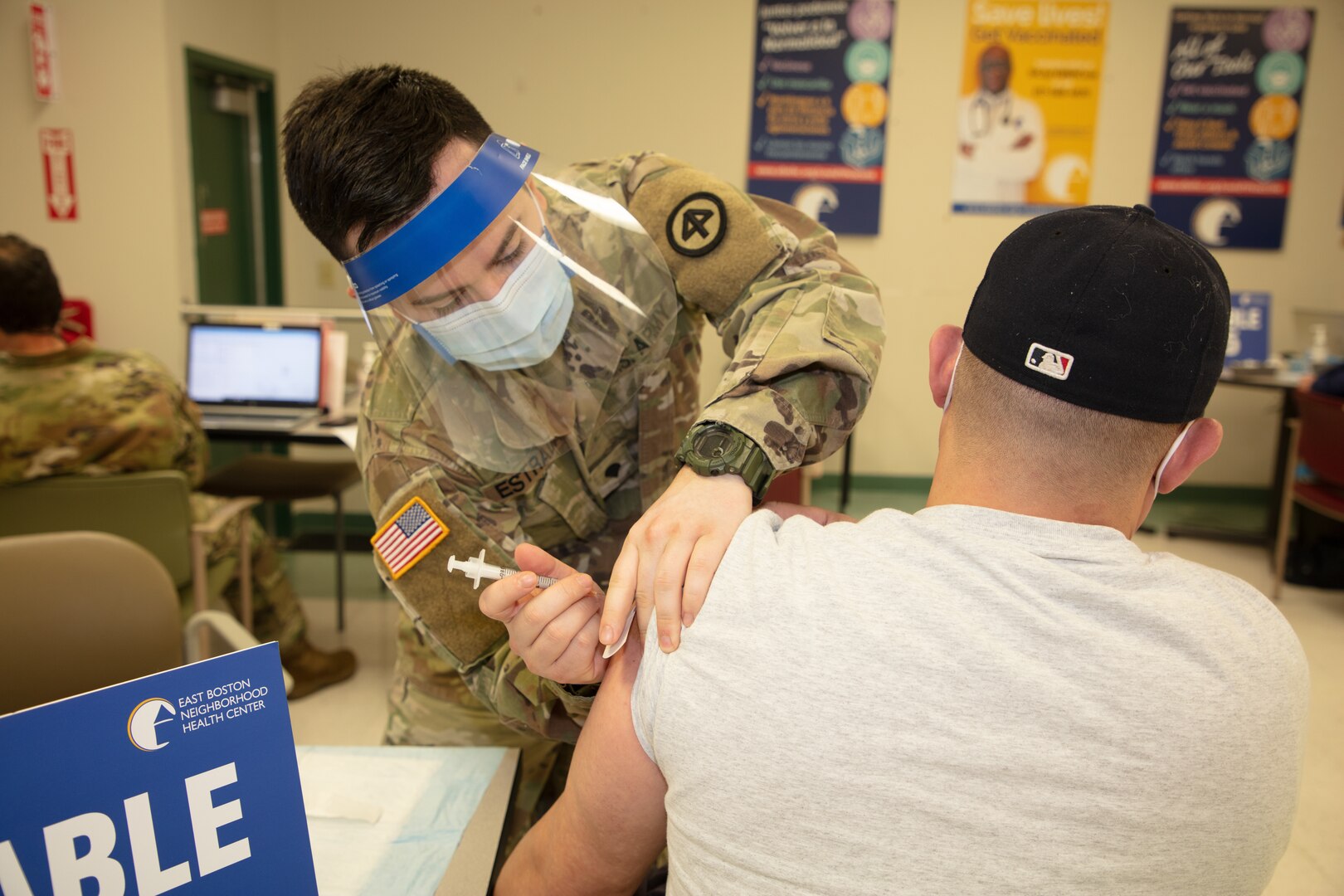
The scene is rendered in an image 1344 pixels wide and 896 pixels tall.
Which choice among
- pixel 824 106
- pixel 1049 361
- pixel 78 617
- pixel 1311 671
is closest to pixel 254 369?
pixel 78 617

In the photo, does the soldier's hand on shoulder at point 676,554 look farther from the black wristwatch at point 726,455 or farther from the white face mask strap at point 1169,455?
the white face mask strap at point 1169,455

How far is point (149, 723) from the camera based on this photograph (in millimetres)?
688

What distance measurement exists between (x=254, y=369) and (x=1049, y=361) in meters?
3.40

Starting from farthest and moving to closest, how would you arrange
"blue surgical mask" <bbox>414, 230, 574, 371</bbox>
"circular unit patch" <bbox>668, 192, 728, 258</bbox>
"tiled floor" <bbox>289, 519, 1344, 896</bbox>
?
"tiled floor" <bbox>289, 519, 1344, 896</bbox>, "circular unit patch" <bbox>668, 192, 728, 258</bbox>, "blue surgical mask" <bbox>414, 230, 574, 371</bbox>

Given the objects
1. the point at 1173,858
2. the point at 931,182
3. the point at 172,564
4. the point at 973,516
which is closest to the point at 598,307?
the point at 973,516

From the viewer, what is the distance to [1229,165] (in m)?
4.78

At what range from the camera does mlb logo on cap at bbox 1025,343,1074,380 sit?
2.34 feet

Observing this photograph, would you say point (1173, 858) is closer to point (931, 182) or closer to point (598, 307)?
point (598, 307)

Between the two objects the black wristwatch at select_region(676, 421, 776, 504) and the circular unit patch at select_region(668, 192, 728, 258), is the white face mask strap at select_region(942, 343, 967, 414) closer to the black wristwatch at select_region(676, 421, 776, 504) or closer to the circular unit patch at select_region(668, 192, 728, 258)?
the black wristwatch at select_region(676, 421, 776, 504)

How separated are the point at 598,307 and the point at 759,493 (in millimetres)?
404

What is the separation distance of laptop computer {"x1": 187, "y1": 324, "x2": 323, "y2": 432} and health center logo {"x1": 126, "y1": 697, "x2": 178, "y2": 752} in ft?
9.58

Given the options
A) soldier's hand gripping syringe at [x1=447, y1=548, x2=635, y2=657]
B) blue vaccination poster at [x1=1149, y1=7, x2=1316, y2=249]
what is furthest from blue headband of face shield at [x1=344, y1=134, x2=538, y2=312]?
blue vaccination poster at [x1=1149, y1=7, x2=1316, y2=249]

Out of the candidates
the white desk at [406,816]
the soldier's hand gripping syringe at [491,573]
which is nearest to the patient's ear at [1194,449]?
the soldier's hand gripping syringe at [491,573]

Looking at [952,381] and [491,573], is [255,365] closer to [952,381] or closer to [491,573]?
[491,573]
